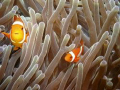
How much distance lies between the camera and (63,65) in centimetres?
117

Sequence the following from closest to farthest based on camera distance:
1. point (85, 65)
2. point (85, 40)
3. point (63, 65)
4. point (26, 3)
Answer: point (85, 65), point (63, 65), point (85, 40), point (26, 3)

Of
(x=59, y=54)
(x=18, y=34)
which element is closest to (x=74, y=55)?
(x=59, y=54)

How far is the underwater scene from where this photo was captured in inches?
41.1

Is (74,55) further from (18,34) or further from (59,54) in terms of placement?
(18,34)

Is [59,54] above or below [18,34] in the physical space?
below

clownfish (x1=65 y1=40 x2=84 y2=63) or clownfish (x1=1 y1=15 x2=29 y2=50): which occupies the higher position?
clownfish (x1=1 y1=15 x2=29 y2=50)

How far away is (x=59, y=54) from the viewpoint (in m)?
1.08

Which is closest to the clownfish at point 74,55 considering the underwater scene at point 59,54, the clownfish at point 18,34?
the underwater scene at point 59,54

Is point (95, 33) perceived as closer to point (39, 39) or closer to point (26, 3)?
point (39, 39)

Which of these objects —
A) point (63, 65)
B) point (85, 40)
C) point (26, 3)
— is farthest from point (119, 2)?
point (63, 65)

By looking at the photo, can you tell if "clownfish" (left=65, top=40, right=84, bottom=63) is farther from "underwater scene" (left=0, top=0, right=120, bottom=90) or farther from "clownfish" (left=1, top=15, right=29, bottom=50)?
"clownfish" (left=1, top=15, right=29, bottom=50)

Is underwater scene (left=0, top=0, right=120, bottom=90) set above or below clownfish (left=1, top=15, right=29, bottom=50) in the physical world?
below

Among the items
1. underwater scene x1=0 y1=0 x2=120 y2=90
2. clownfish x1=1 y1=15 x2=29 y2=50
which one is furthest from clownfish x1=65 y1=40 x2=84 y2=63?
clownfish x1=1 y1=15 x2=29 y2=50

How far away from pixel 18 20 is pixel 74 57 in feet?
1.23
